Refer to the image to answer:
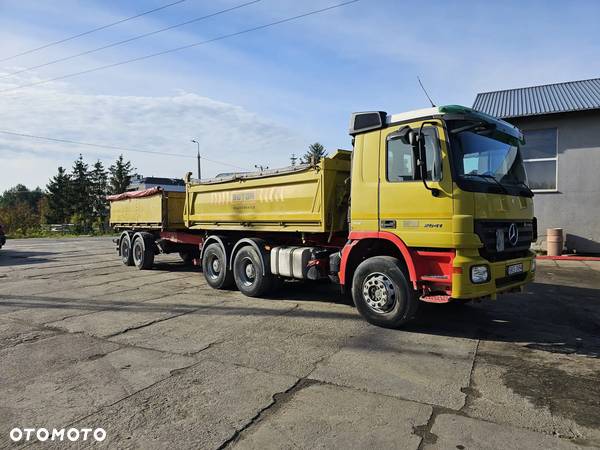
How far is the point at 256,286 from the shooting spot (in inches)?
332

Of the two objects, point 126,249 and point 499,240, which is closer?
point 499,240

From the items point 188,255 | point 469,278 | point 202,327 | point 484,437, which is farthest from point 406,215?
point 188,255

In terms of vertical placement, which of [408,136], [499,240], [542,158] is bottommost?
[499,240]

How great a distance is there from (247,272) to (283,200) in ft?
5.97

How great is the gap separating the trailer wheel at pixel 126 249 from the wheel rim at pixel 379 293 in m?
9.91

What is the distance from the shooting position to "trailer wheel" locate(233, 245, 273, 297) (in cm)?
838

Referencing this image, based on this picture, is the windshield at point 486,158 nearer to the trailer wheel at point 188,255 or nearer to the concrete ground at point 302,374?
the concrete ground at point 302,374

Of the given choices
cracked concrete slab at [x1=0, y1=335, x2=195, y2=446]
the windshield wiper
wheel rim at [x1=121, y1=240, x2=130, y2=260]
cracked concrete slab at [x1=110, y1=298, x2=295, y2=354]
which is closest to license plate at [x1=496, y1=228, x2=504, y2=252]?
the windshield wiper

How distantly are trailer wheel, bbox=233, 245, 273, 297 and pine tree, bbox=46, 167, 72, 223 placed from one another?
67.0 metres

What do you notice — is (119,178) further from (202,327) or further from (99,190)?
(202,327)

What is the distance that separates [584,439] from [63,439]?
12.7 feet

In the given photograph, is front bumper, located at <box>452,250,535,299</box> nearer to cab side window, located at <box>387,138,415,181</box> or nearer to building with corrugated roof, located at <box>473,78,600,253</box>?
cab side window, located at <box>387,138,415,181</box>

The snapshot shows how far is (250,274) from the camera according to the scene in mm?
8805

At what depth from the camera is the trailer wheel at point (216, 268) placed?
926 centimetres
